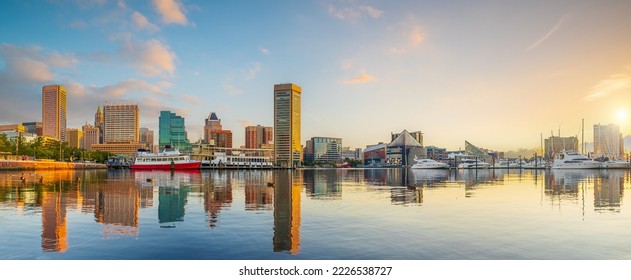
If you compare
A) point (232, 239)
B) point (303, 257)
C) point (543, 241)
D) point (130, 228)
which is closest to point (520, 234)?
point (543, 241)

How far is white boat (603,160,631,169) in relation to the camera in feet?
445

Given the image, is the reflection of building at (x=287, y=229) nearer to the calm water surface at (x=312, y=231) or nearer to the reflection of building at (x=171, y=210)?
the calm water surface at (x=312, y=231)

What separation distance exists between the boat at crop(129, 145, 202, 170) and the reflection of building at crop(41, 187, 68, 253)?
339 ft

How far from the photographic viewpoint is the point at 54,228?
18547mm

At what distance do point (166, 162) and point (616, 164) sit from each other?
5628 inches

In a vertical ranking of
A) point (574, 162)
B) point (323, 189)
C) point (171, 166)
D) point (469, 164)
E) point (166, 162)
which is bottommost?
point (469, 164)

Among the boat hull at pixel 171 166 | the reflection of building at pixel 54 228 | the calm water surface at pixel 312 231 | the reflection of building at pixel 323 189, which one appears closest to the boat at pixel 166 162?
the boat hull at pixel 171 166

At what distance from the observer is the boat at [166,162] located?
12925 centimetres

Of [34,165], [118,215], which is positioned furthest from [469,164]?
[118,215]

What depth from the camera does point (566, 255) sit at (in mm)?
14453

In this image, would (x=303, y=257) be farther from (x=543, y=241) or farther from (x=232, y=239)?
(x=543, y=241)

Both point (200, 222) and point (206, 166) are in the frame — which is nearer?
point (200, 222)

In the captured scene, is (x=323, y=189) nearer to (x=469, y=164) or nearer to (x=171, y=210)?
(x=171, y=210)
